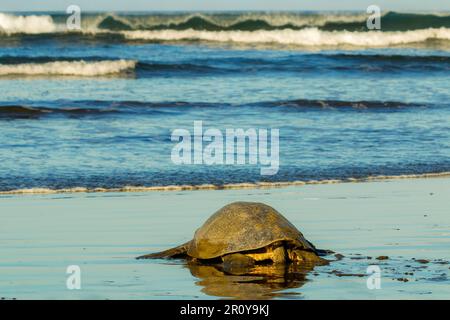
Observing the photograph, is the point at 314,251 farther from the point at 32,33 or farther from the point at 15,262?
the point at 32,33

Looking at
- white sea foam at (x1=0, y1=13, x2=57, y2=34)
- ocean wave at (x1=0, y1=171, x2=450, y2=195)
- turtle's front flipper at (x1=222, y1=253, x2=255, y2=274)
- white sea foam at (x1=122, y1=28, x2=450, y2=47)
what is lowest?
turtle's front flipper at (x1=222, y1=253, x2=255, y2=274)

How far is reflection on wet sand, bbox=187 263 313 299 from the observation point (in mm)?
6176

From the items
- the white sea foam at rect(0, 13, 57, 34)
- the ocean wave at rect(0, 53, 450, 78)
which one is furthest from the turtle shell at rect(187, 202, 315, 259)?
the white sea foam at rect(0, 13, 57, 34)

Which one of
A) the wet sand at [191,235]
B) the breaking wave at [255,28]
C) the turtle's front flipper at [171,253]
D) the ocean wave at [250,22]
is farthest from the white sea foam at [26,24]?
the turtle's front flipper at [171,253]

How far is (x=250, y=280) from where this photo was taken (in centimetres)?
655

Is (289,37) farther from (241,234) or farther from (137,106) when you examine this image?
(241,234)

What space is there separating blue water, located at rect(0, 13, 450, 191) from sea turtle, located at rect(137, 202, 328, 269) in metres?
3.37

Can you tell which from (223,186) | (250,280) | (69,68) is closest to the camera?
(250,280)

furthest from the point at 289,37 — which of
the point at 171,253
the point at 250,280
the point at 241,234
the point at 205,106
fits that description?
the point at 250,280

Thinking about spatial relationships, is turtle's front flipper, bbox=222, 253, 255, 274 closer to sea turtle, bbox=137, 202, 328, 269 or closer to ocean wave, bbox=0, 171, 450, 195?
sea turtle, bbox=137, 202, 328, 269

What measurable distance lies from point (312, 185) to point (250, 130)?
350 centimetres

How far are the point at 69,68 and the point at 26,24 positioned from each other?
9101 millimetres

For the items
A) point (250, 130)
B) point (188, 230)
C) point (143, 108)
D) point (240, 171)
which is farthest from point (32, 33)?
point (188, 230)

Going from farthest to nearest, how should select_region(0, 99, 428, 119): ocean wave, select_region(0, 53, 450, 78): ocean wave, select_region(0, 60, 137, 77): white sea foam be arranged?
select_region(0, 53, 450, 78): ocean wave < select_region(0, 60, 137, 77): white sea foam < select_region(0, 99, 428, 119): ocean wave
